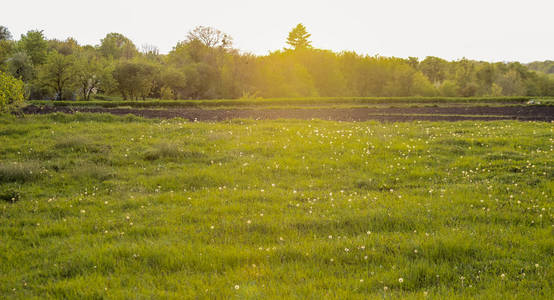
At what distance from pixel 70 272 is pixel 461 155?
11182 mm

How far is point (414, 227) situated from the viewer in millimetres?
6562

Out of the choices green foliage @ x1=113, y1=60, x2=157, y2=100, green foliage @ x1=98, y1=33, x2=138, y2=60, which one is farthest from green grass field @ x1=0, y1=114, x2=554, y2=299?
green foliage @ x1=98, y1=33, x2=138, y2=60

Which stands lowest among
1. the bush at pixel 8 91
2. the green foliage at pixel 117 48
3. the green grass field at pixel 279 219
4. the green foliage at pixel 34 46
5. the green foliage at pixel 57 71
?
the green grass field at pixel 279 219

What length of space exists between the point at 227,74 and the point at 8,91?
163ft

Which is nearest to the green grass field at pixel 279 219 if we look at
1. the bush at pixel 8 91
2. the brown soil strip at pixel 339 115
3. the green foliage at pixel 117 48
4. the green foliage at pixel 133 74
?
the bush at pixel 8 91

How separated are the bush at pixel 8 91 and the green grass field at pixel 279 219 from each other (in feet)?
18.9

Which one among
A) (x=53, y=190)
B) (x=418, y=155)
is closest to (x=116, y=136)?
(x=53, y=190)

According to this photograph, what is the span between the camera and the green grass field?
4832mm

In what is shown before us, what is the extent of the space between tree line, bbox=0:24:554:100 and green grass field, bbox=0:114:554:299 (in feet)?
137

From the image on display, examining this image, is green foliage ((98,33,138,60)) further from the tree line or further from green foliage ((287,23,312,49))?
green foliage ((287,23,312,49))

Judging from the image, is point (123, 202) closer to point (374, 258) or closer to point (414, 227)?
point (374, 258)

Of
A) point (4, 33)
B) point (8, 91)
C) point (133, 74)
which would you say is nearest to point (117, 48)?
point (4, 33)

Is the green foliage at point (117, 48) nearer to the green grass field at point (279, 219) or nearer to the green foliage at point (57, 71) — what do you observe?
the green foliage at point (57, 71)

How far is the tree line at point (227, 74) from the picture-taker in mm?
51188
